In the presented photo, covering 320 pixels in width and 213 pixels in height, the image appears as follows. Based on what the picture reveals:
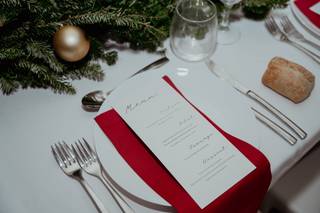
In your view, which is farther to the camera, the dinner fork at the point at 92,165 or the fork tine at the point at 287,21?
the fork tine at the point at 287,21

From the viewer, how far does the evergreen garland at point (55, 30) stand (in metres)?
0.78

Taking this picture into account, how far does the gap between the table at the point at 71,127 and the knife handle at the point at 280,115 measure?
15mm

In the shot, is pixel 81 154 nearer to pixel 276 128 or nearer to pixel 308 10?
pixel 276 128

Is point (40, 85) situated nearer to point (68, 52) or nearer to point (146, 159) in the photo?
point (68, 52)

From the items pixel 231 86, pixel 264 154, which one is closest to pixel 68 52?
pixel 231 86

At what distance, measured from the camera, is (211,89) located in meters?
0.76

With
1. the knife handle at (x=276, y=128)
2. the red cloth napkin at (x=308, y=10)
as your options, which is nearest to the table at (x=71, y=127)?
the knife handle at (x=276, y=128)

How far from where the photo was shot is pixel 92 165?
672 millimetres

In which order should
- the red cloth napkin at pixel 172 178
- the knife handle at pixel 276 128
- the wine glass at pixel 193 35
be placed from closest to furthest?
the red cloth napkin at pixel 172 178 < the knife handle at pixel 276 128 < the wine glass at pixel 193 35

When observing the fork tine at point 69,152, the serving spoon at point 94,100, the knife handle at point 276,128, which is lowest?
the knife handle at point 276,128

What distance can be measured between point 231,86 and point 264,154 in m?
0.16

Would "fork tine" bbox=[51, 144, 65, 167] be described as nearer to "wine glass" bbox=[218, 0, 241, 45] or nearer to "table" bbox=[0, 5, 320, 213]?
"table" bbox=[0, 5, 320, 213]

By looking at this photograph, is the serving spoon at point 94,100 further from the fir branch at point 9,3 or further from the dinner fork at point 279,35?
the dinner fork at point 279,35

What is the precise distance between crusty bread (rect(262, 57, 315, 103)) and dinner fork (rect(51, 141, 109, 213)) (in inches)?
17.6
